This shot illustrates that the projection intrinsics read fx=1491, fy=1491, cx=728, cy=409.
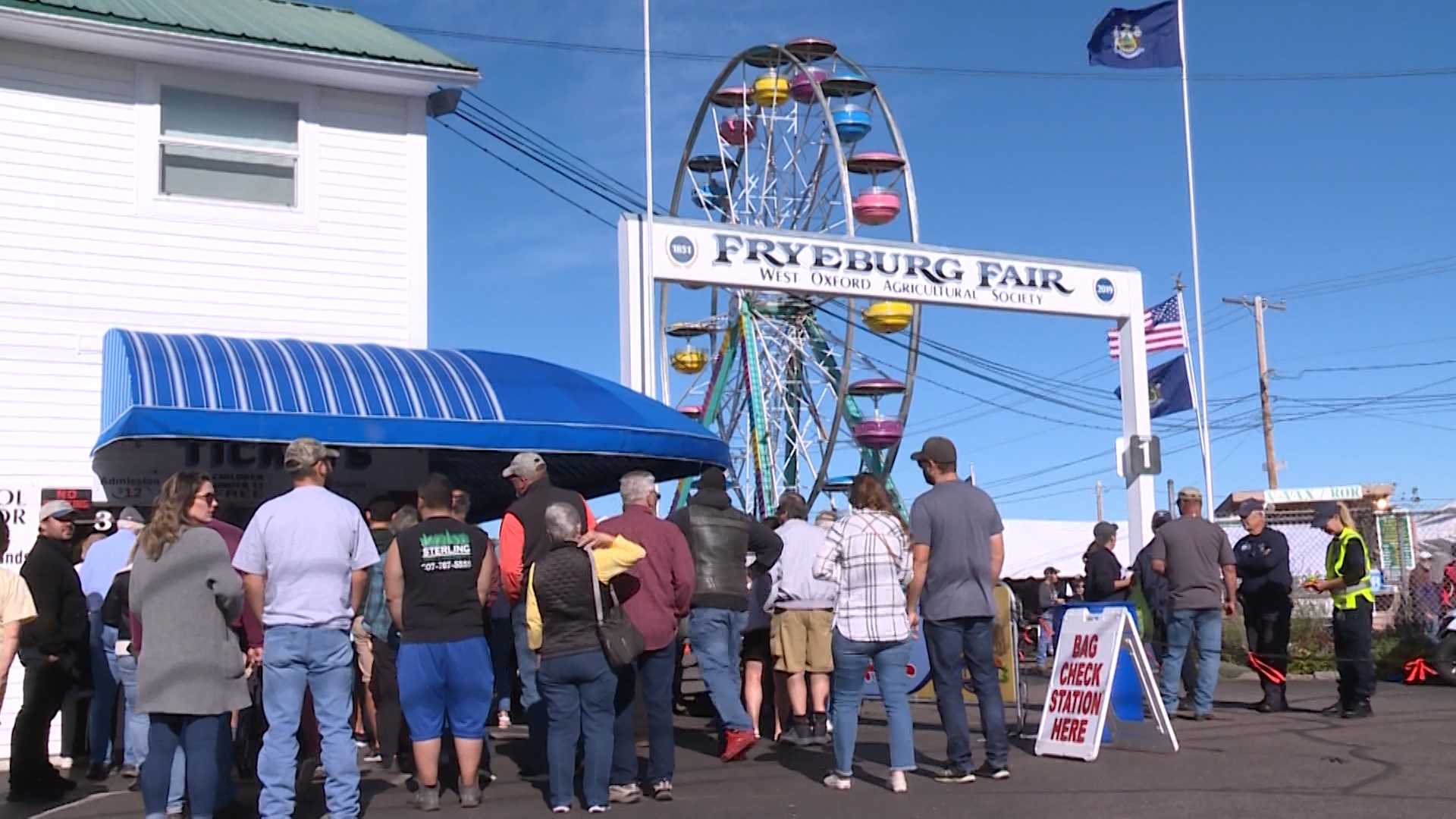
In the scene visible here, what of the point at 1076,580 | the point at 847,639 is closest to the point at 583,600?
the point at 847,639

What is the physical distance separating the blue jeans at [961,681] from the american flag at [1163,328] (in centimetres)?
1456

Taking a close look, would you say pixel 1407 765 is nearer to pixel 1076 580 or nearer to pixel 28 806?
pixel 28 806

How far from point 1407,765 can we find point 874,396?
23.9 m

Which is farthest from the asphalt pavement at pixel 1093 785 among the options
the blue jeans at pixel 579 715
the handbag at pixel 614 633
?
the handbag at pixel 614 633

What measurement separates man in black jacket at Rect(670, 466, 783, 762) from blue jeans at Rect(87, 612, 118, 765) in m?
3.72

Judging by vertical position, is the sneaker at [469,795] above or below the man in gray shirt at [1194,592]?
below

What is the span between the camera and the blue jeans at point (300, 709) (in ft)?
22.5

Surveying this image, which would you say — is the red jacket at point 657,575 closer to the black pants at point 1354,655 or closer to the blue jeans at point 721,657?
the blue jeans at point 721,657

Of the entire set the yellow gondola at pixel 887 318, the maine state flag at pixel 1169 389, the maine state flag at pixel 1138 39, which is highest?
the maine state flag at pixel 1138 39

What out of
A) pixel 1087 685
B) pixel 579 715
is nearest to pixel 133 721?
pixel 579 715

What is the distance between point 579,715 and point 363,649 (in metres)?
2.52

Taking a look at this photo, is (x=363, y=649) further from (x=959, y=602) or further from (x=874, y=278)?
(x=874, y=278)

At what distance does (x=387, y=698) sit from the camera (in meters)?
8.94

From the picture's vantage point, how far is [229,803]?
7.61 meters
